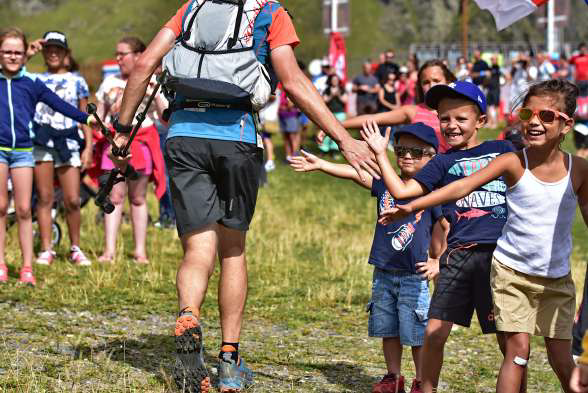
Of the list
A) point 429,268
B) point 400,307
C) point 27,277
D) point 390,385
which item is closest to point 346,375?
point 390,385

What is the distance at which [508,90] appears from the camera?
96.6 feet

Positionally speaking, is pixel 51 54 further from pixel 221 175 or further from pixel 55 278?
pixel 221 175

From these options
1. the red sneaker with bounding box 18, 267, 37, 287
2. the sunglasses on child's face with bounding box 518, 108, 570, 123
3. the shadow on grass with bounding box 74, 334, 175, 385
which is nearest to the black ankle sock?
the shadow on grass with bounding box 74, 334, 175, 385

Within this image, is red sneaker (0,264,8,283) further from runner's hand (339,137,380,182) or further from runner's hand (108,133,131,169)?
runner's hand (339,137,380,182)

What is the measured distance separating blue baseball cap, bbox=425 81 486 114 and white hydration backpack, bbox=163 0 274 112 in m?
0.85

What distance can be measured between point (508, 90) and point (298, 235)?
18.6 metres

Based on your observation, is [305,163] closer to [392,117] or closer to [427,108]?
[392,117]

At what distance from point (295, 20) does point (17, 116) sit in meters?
123

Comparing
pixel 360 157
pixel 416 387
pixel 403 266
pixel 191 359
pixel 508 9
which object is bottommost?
pixel 416 387

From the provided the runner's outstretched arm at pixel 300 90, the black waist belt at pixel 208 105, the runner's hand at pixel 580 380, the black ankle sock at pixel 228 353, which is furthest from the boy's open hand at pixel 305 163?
the runner's hand at pixel 580 380

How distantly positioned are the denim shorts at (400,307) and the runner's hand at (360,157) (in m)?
0.96

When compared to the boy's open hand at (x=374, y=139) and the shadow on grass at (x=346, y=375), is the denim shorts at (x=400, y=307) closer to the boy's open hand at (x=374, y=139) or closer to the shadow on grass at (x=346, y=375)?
the shadow on grass at (x=346, y=375)

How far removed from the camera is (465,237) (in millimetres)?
5191

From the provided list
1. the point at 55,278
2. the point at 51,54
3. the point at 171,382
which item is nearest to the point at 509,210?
the point at 171,382
